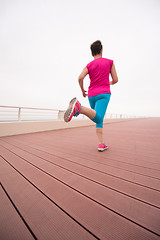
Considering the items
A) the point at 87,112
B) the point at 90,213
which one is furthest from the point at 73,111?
→ the point at 90,213

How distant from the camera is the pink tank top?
1.33 metres

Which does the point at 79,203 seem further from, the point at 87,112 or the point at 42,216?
the point at 87,112

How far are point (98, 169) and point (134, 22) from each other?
25545 mm

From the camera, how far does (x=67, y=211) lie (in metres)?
0.50

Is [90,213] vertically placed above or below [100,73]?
below

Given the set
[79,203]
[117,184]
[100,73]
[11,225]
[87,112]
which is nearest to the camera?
[11,225]

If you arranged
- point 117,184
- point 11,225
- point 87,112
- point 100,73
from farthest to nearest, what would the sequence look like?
point 100,73, point 87,112, point 117,184, point 11,225

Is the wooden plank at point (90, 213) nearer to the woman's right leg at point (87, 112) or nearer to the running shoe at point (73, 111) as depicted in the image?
the running shoe at point (73, 111)

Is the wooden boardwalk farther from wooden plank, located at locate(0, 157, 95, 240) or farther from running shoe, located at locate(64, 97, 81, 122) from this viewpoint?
running shoe, located at locate(64, 97, 81, 122)

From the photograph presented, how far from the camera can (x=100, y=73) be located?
1.34m

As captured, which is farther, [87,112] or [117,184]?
[87,112]

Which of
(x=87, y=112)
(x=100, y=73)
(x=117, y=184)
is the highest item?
(x=100, y=73)

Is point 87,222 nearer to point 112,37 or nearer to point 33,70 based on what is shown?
point 33,70

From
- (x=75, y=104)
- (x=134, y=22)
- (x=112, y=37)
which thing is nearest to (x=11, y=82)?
(x=112, y=37)
